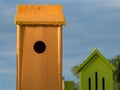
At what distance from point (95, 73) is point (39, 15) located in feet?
10.1

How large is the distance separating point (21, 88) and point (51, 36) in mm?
1815

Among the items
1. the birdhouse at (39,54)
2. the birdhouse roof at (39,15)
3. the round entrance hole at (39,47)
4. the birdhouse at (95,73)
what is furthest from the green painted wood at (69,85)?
the birdhouse roof at (39,15)

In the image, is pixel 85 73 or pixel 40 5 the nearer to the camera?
pixel 85 73

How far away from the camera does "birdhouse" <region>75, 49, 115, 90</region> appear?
14484 mm

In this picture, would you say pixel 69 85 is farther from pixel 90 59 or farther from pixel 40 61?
pixel 40 61

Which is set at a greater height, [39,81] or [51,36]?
[51,36]

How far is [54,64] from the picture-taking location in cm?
1598

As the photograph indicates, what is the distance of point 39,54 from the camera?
1591 cm

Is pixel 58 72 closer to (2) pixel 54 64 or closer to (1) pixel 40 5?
(2) pixel 54 64

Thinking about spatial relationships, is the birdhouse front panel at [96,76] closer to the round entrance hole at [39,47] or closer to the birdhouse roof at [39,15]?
the round entrance hole at [39,47]

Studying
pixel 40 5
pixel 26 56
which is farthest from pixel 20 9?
pixel 26 56

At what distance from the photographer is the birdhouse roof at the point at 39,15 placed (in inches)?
633

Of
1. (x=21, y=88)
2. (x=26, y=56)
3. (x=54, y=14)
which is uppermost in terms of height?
(x=54, y=14)

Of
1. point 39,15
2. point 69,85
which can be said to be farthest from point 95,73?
point 39,15
